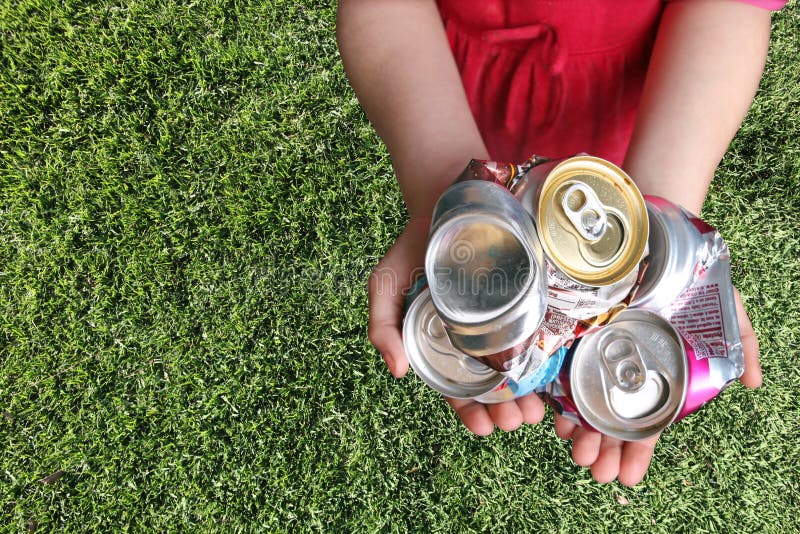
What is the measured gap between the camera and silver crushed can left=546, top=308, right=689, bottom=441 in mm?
925

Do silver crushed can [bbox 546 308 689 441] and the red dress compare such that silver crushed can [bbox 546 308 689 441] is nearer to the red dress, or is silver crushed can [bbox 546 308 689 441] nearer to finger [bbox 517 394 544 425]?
finger [bbox 517 394 544 425]

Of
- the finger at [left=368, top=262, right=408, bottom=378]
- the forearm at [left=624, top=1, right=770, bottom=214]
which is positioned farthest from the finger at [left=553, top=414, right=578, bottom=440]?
the forearm at [left=624, top=1, right=770, bottom=214]

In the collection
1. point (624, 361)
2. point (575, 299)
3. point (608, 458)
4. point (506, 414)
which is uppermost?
point (575, 299)

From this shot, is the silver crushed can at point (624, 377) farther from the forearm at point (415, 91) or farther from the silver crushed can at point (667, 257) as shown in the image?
the forearm at point (415, 91)

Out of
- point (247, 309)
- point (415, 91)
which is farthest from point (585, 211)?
point (247, 309)

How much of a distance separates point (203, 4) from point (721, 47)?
5.34 feet

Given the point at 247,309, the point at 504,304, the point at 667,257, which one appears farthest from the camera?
the point at 247,309

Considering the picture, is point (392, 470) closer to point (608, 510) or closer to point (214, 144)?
point (608, 510)

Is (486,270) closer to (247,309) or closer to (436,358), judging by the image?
(436,358)

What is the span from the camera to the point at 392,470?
1.66m

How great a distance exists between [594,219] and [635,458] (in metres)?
0.51

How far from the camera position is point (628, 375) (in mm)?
960

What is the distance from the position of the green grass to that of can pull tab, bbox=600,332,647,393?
717mm

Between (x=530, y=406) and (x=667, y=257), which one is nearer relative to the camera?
(x=667, y=257)
